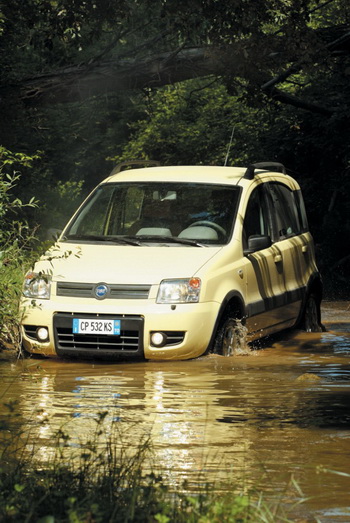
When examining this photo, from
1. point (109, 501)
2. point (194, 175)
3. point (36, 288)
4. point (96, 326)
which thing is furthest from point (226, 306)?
point (109, 501)

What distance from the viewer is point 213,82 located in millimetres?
18797

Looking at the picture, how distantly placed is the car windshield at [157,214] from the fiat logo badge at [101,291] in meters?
0.96

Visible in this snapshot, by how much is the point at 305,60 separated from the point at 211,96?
716 inches

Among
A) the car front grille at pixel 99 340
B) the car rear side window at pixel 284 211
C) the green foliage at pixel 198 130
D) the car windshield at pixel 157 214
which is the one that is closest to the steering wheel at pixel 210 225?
the car windshield at pixel 157 214

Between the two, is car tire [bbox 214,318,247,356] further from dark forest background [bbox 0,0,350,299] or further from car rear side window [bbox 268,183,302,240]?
dark forest background [bbox 0,0,350,299]

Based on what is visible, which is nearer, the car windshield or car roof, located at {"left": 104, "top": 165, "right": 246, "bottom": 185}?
the car windshield

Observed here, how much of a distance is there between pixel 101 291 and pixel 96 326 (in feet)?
0.98

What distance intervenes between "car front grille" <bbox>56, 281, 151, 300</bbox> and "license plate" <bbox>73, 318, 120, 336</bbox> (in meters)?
0.21

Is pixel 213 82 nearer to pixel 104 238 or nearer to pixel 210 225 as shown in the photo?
pixel 210 225

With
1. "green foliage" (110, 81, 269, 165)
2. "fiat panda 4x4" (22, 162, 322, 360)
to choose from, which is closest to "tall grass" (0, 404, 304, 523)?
"fiat panda 4x4" (22, 162, 322, 360)

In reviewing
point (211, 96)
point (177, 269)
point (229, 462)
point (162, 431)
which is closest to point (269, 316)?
point (177, 269)

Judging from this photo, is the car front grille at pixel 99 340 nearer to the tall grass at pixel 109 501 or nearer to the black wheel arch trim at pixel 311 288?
the black wheel arch trim at pixel 311 288

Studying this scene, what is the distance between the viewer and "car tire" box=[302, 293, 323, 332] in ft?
43.6

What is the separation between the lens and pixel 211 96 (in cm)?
3394
